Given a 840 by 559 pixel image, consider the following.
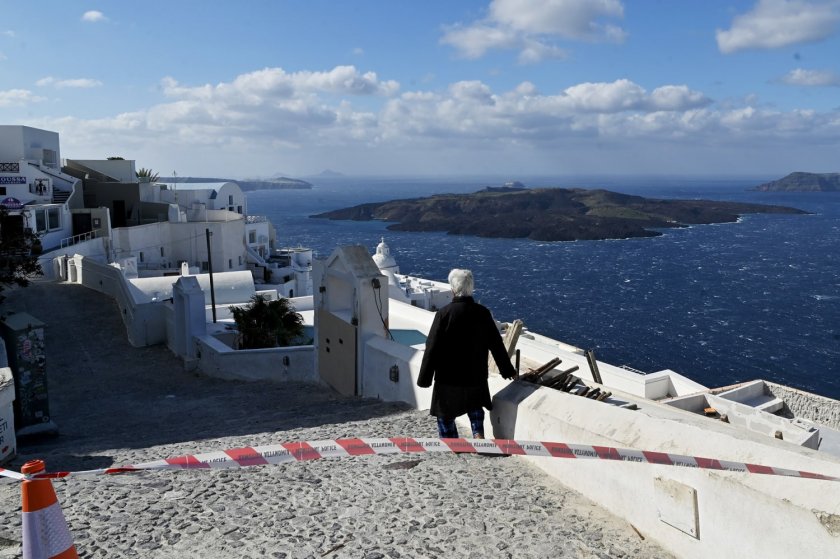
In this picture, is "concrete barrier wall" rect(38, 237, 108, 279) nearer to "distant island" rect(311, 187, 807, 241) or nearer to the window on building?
the window on building

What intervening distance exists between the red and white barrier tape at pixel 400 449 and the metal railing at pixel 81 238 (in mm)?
38437

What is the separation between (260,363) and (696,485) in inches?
484

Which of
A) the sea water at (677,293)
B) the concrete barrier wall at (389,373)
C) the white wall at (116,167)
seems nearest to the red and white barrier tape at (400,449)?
the concrete barrier wall at (389,373)

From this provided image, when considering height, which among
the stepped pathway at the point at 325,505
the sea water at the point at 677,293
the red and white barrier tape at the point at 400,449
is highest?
the red and white barrier tape at the point at 400,449

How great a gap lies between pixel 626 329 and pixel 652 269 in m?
38.5

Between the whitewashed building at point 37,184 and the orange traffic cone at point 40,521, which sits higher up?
the whitewashed building at point 37,184

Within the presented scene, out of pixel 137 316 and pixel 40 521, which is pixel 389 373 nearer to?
pixel 40 521

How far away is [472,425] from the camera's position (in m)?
6.58

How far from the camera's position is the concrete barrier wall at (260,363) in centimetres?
1531

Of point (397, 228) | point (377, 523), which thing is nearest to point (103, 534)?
point (377, 523)

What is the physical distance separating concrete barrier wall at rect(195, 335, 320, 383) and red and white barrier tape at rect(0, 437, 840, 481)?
30.5 feet

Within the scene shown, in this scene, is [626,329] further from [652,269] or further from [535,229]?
[535,229]

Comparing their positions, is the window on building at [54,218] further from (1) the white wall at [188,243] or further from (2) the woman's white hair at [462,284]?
(2) the woman's white hair at [462,284]

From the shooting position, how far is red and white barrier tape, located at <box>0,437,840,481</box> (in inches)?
175
